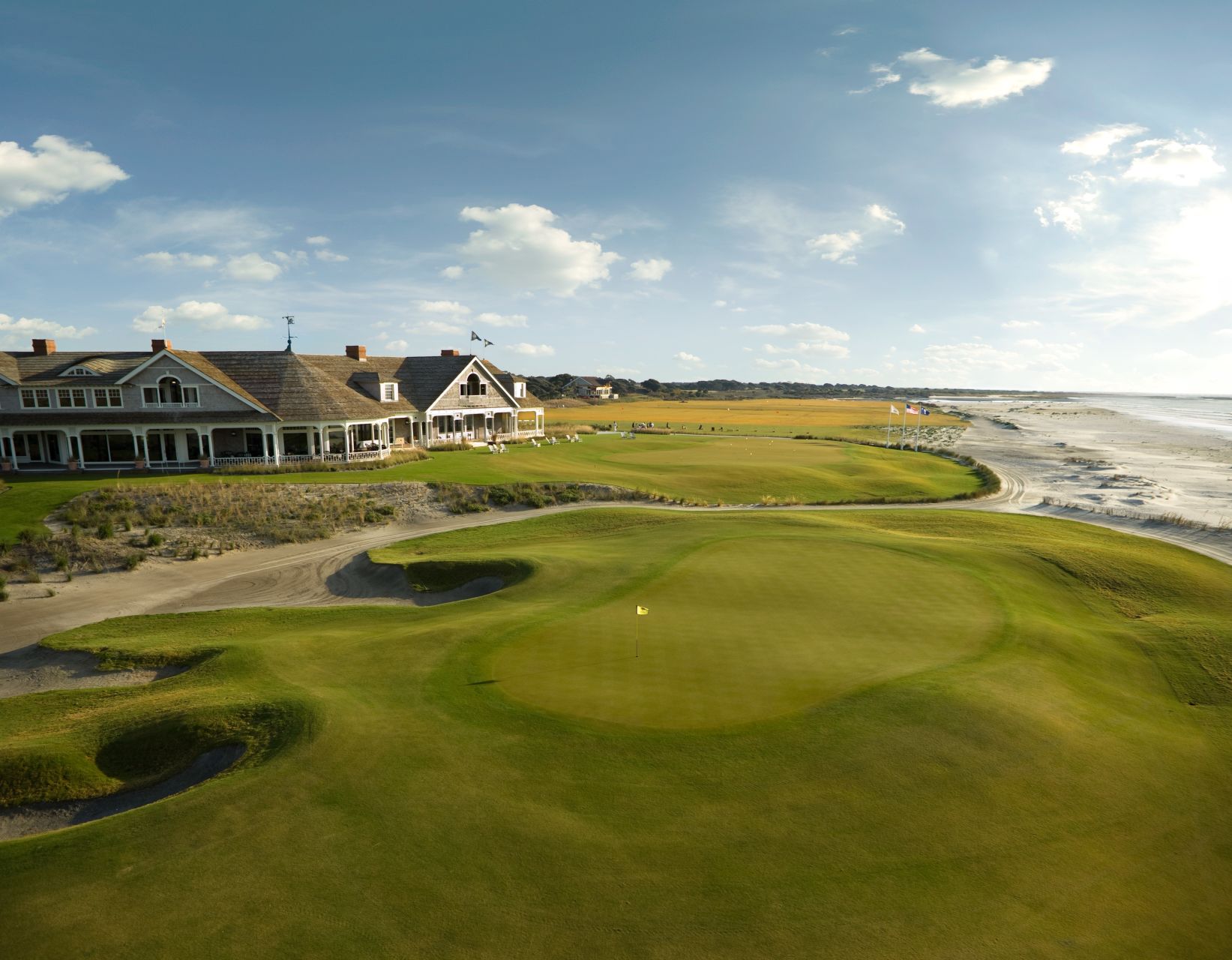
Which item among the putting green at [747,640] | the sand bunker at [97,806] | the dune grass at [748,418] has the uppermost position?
the dune grass at [748,418]

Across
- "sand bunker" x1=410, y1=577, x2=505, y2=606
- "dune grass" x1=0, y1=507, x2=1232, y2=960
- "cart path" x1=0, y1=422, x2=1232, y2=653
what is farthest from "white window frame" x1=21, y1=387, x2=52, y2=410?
"sand bunker" x1=410, y1=577, x2=505, y2=606

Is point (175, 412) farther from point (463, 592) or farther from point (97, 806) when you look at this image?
point (97, 806)

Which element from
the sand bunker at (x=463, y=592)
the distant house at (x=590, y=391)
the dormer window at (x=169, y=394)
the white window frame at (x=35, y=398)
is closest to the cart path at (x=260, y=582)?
the sand bunker at (x=463, y=592)

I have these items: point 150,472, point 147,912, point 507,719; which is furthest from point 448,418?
point 147,912

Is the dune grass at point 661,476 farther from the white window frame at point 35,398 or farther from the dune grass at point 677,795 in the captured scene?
the dune grass at point 677,795

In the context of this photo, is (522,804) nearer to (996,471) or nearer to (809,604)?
(809,604)

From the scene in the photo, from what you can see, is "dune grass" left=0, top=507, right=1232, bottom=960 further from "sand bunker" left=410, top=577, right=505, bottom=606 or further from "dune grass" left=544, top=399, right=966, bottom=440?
"dune grass" left=544, top=399, right=966, bottom=440
